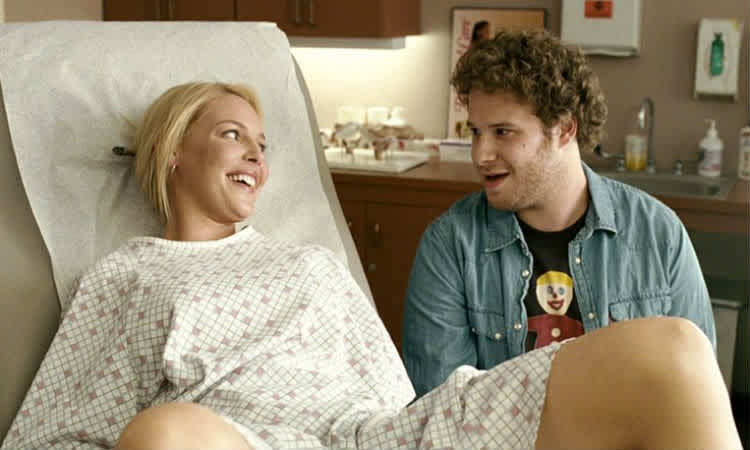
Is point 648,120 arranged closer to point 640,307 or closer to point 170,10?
point 640,307

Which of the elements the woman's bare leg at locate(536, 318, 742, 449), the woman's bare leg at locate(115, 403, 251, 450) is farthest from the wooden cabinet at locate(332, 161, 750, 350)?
the woman's bare leg at locate(115, 403, 251, 450)

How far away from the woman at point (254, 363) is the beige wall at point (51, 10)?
194 centimetres

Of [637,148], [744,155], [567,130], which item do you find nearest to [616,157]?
[637,148]

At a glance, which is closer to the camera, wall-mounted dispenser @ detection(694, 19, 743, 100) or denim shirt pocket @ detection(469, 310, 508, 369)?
denim shirt pocket @ detection(469, 310, 508, 369)

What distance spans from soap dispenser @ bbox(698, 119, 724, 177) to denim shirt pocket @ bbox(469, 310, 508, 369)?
1573 mm

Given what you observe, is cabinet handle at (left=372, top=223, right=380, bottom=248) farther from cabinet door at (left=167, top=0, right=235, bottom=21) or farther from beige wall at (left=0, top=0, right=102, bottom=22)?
beige wall at (left=0, top=0, right=102, bottom=22)

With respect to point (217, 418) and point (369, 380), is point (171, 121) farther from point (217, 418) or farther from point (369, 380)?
point (217, 418)

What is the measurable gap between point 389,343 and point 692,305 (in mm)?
572

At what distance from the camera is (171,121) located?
1792 millimetres

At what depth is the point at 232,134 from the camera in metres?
1.82

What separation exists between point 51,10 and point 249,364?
8.42 feet

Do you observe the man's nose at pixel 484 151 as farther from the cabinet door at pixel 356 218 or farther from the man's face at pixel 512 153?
the cabinet door at pixel 356 218

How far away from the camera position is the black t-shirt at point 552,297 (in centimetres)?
178

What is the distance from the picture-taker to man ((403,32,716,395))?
1761 mm
